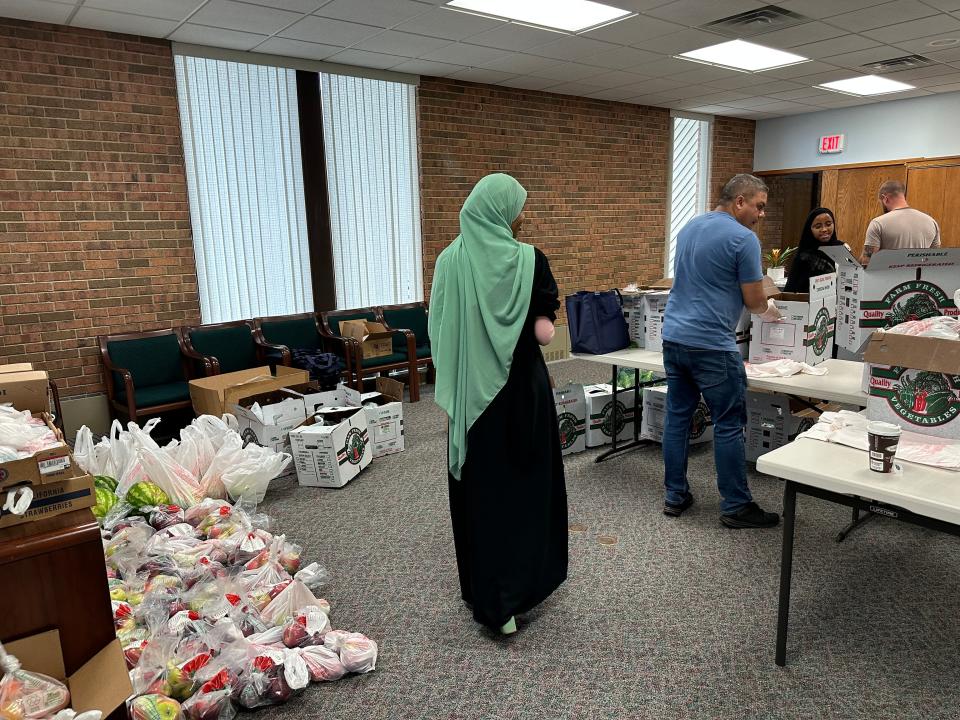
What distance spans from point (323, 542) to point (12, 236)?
10.2 feet

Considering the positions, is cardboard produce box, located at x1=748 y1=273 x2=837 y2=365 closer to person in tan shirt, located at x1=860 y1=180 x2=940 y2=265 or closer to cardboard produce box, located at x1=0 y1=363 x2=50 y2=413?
person in tan shirt, located at x1=860 y1=180 x2=940 y2=265

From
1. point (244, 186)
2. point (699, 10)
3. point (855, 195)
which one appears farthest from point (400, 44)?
point (855, 195)

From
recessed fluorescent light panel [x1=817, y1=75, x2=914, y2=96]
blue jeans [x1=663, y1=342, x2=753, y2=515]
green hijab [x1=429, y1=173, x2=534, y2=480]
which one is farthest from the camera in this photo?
recessed fluorescent light panel [x1=817, y1=75, x2=914, y2=96]

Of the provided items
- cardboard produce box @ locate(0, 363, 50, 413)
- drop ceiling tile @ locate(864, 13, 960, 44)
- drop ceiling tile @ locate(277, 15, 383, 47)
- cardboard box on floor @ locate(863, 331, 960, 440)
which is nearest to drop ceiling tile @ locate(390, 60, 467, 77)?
drop ceiling tile @ locate(277, 15, 383, 47)

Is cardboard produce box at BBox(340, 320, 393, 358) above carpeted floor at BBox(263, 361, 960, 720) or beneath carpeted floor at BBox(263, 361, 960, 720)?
above

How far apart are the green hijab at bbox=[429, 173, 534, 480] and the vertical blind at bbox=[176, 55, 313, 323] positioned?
3.59m

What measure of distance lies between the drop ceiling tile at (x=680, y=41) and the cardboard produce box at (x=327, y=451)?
3.63m

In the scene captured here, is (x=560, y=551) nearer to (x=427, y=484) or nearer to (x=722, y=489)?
(x=722, y=489)

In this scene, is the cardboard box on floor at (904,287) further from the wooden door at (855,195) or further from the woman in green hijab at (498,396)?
the wooden door at (855,195)

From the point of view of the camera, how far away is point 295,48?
487cm

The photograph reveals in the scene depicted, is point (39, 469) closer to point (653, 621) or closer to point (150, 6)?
point (653, 621)

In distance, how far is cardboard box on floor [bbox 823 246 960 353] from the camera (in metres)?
2.40

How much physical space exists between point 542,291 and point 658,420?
7.38ft

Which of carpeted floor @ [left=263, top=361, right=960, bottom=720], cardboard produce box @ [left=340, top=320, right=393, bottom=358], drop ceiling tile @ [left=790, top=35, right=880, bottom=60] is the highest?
drop ceiling tile @ [left=790, top=35, right=880, bottom=60]
